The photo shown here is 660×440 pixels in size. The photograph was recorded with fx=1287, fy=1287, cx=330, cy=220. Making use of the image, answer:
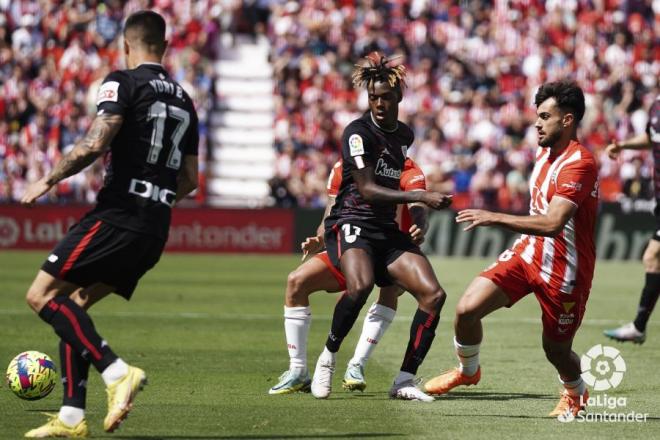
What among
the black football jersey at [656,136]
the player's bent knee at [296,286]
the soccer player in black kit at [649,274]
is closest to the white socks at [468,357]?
the player's bent knee at [296,286]

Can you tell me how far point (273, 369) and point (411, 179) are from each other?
213 cm

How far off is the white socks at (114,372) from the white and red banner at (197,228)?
1904 centimetres

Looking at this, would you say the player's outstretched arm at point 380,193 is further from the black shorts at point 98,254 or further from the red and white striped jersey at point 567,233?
the black shorts at point 98,254

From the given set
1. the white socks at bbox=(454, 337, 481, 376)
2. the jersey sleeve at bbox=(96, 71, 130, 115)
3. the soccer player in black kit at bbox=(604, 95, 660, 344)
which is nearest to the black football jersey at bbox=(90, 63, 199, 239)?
the jersey sleeve at bbox=(96, 71, 130, 115)

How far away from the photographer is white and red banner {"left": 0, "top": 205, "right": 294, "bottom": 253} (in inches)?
1037

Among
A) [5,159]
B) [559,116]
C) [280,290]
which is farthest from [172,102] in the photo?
[5,159]

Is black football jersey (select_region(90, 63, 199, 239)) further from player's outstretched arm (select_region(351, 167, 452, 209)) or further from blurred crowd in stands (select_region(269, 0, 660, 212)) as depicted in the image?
blurred crowd in stands (select_region(269, 0, 660, 212))

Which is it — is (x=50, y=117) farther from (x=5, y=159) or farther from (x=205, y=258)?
(x=205, y=258)

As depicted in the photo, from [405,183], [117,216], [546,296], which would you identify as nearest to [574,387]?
[546,296]

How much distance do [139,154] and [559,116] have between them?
2934 millimetres

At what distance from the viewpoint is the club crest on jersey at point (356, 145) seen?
9.43 metres

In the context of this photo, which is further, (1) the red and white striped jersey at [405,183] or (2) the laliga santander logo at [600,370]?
(1) the red and white striped jersey at [405,183]

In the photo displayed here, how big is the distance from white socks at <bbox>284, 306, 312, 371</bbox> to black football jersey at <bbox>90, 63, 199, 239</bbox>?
2.36m

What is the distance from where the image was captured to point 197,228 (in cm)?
2688
